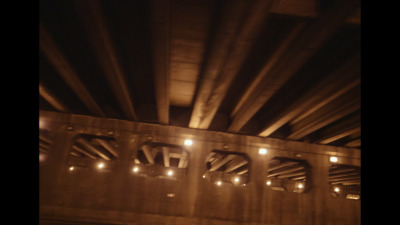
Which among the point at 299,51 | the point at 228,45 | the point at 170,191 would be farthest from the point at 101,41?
the point at 170,191

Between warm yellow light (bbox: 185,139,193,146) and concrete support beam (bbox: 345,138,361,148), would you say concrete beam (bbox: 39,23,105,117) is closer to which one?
warm yellow light (bbox: 185,139,193,146)

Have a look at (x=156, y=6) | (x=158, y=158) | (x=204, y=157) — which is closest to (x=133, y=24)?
(x=156, y=6)

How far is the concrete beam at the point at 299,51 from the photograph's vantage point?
3814 millimetres

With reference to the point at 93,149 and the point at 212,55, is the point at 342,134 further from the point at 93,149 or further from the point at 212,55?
the point at 93,149

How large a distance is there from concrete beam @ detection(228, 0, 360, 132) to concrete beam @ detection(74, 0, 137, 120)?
10.0 ft

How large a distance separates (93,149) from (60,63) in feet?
26.8

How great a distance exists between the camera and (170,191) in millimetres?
8602

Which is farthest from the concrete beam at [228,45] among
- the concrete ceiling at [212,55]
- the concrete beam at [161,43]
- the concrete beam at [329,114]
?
the concrete beam at [329,114]

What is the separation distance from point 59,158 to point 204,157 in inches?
186

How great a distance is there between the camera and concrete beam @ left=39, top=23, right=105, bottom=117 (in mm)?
4846

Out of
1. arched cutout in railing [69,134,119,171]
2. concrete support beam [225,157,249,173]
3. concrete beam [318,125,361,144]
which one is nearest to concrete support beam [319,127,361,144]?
concrete beam [318,125,361,144]

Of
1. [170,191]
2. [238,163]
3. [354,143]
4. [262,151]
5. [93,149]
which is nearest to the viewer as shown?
[170,191]
